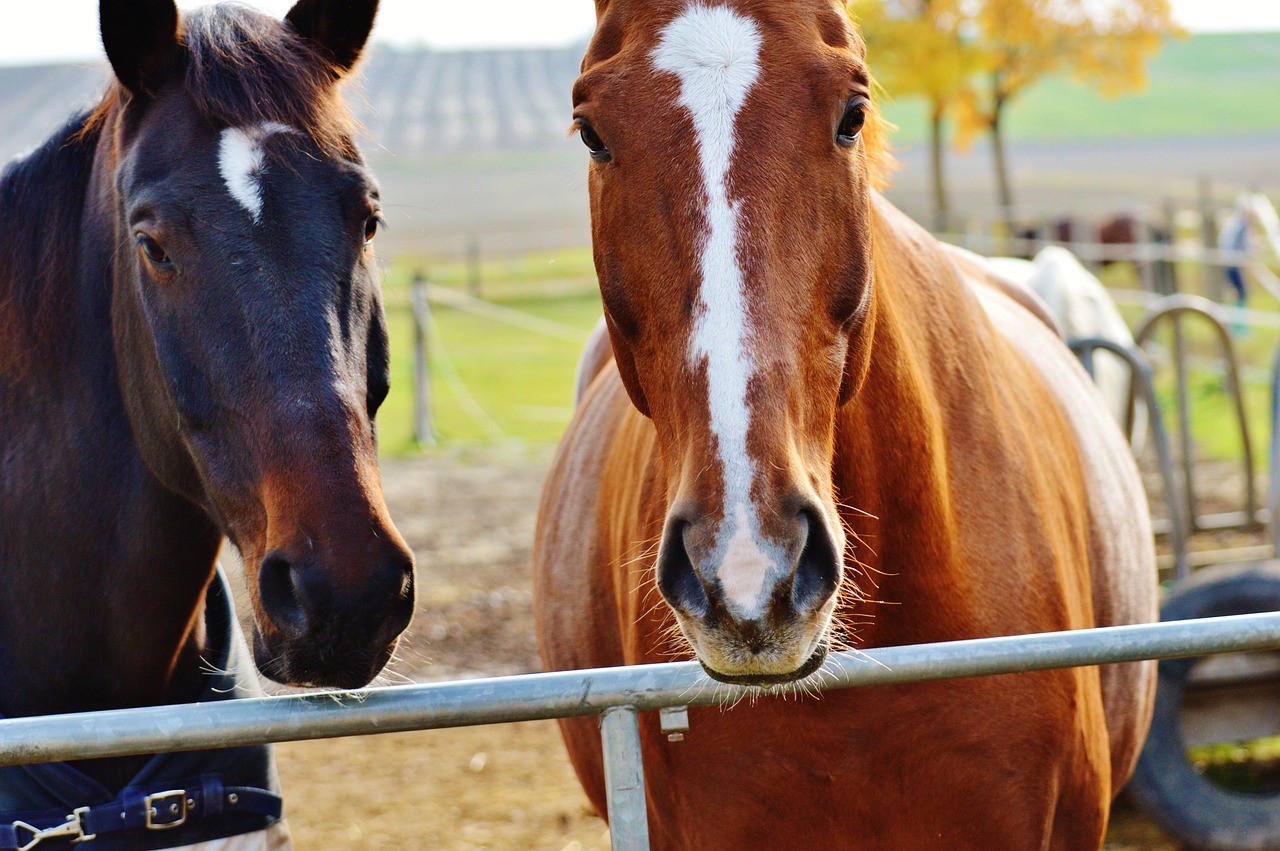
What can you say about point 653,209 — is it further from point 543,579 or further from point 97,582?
point 543,579

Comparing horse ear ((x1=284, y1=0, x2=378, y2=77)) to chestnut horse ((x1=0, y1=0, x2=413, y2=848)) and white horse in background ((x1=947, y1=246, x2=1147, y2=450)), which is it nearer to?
chestnut horse ((x1=0, y1=0, x2=413, y2=848))

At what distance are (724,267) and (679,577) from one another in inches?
16.2

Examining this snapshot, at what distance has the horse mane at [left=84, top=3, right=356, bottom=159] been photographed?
6.41ft

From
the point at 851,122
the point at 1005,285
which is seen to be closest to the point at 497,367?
the point at 1005,285

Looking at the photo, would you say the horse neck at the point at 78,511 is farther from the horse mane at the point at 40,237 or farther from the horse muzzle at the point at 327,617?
the horse muzzle at the point at 327,617

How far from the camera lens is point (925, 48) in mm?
23484

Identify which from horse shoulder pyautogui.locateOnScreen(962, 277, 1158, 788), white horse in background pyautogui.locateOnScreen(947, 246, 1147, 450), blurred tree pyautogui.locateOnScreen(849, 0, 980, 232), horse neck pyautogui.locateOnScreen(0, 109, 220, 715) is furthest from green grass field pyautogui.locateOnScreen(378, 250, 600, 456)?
blurred tree pyautogui.locateOnScreen(849, 0, 980, 232)

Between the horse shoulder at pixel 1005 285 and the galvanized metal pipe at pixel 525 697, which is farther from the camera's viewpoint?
the horse shoulder at pixel 1005 285

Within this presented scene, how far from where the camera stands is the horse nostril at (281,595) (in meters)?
A: 1.67

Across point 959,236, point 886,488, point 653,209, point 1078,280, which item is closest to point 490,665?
point 1078,280

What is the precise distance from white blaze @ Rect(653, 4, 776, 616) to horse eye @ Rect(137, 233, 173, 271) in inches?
34.6

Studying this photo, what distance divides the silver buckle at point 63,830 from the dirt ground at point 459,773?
2.47 feet

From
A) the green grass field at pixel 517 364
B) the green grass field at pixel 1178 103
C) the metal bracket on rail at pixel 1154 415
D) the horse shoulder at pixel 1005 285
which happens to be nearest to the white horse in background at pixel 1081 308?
the metal bracket on rail at pixel 1154 415

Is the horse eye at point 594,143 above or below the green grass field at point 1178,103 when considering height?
below
